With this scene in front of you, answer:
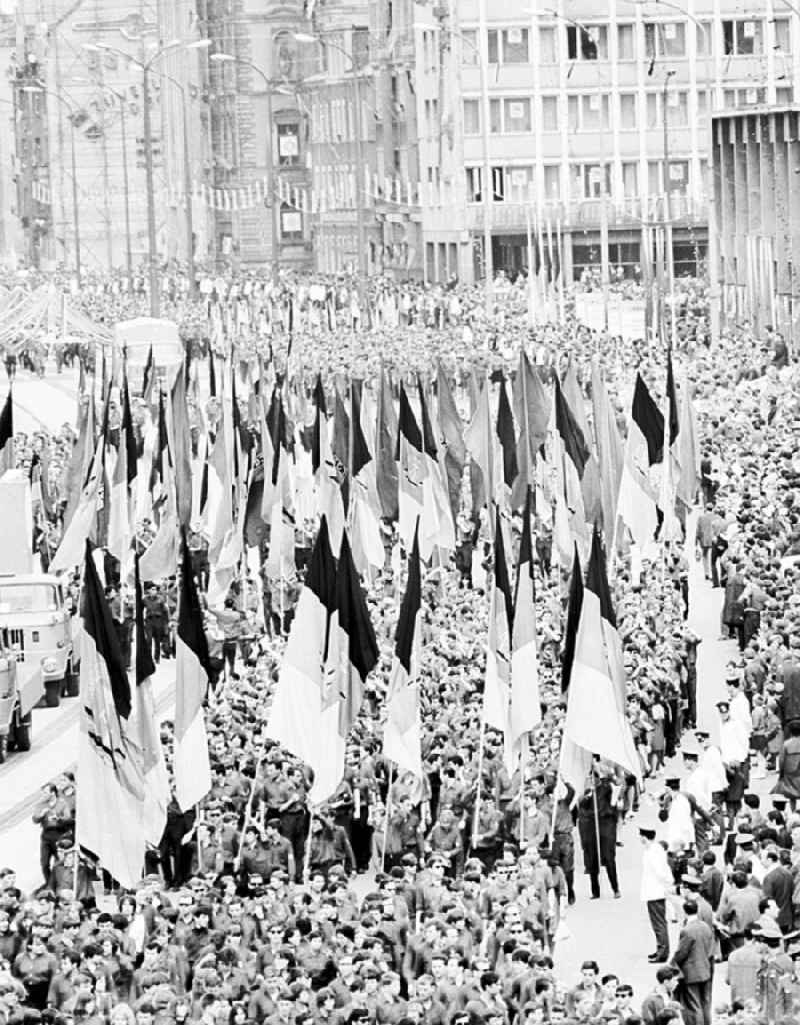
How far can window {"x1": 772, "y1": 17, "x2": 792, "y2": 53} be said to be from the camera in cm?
11600

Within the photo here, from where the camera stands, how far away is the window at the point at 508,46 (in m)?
114

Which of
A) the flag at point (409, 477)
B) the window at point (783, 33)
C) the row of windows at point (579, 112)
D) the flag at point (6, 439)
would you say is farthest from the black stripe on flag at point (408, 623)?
the window at point (783, 33)

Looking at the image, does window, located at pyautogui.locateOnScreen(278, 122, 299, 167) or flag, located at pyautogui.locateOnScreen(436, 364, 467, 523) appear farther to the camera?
Answer: window, located at pyautogui.locateOnScreen(278, 122, 299, 167)

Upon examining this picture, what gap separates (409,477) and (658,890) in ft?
47.0

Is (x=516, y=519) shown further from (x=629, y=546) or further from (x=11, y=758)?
(x=11, y=758)

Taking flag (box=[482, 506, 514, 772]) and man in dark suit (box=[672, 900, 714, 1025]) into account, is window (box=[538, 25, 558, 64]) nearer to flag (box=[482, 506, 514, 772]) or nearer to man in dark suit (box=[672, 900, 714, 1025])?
flag (box=[482, 506, 514, 772])

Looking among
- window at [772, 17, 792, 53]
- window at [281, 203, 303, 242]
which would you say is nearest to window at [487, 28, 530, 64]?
window at [772, 17, 792, 53]

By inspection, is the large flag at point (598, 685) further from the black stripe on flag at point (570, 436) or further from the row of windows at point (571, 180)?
the row of windows at point (571, 180)

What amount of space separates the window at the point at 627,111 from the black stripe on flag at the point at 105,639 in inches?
3529

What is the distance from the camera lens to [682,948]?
2073 centimetres

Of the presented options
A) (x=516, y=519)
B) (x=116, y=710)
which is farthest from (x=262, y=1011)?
(x=516, y=519)

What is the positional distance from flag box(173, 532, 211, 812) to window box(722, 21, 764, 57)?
90.4m

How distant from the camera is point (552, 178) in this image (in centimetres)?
11456

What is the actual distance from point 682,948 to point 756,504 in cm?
1947
